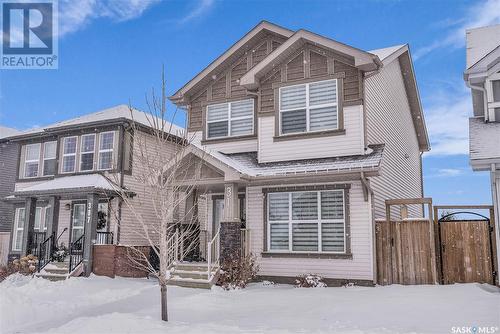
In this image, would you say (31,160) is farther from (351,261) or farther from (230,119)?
(351,261)

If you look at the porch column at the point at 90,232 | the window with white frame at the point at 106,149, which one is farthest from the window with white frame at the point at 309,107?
the window with white frame at the point at 106,149

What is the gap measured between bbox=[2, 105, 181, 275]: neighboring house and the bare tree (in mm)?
303

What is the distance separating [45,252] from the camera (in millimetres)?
17047

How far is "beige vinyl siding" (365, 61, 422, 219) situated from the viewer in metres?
14.3

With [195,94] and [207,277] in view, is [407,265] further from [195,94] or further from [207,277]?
[195,94]

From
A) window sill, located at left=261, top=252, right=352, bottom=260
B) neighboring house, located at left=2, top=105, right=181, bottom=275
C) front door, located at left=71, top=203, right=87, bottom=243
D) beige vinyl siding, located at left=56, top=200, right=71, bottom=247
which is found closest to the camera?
window sill, located at left=261, top=252, right=352, bottom=260

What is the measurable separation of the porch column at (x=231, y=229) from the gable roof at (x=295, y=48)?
157 inches

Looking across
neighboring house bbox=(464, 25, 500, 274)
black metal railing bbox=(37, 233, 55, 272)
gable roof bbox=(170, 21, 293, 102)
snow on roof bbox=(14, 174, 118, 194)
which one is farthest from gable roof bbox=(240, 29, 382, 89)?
black metal railing bbox=(37, 233, 55, 272)

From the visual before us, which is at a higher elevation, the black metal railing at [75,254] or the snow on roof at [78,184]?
the snow on roof at [78,184]

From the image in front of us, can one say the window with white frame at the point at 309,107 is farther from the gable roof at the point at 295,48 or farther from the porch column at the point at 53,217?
the porch column at the point at 53,217

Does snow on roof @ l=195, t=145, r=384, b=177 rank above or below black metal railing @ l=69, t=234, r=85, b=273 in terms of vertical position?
above

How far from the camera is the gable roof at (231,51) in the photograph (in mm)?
15508

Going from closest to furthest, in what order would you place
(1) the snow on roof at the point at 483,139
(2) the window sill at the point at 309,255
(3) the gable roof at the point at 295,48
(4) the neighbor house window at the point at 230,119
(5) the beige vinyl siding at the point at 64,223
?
(1) the snow on roof at the point at 483,139 → (2) the window sill at the point at 309,255 → (3) the gable roof at the point at 295,48 → (4) the neighbor house window at the point at 230,119 → (5) the beige vinyl siding at the point at 64,223

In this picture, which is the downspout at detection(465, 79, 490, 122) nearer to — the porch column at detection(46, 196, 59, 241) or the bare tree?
the bare tree
